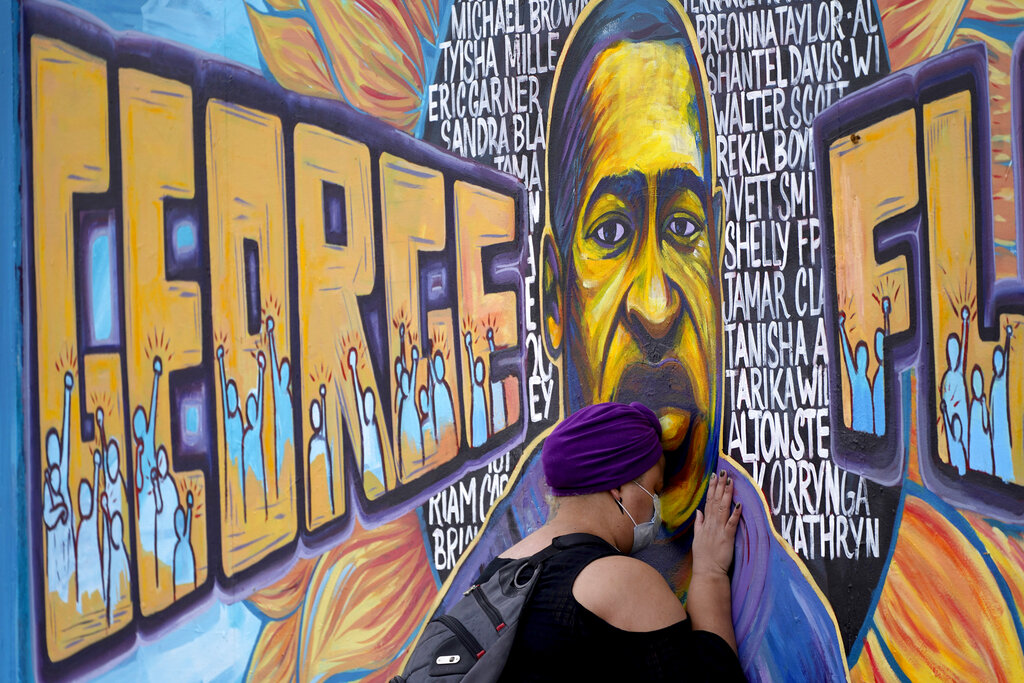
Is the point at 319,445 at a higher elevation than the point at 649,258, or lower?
lower

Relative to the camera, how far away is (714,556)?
2959 mm

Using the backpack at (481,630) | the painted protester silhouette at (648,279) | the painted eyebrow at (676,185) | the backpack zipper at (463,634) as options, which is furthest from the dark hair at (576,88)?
the backpack zipper at (463,634)

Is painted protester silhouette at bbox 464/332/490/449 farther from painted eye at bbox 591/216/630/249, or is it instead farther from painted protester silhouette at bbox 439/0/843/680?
painted eye at bbox 591/216/630/249

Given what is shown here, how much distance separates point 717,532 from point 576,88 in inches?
59.6

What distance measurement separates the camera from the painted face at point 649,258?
10.0 ft

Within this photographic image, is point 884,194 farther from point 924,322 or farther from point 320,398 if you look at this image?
point 320,398

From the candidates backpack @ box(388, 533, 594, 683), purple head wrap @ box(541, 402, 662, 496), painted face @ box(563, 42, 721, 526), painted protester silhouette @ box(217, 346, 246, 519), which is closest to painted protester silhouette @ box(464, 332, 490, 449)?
painted face @ box(563, 42, 721, 526)

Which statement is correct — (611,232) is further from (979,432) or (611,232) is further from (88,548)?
(88,548)

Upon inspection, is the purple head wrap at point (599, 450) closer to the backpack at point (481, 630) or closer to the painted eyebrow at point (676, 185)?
the backpack at point (481, 630)

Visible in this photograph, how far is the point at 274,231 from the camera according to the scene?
346 centimetres

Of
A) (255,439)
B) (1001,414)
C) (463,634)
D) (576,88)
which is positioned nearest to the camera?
(463,634)

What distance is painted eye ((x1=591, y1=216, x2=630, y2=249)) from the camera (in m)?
3.18

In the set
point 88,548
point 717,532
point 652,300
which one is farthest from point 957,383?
point 88,548

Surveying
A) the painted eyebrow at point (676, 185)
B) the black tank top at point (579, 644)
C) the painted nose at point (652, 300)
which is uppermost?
the painted eyebrow at point (676, 185)
